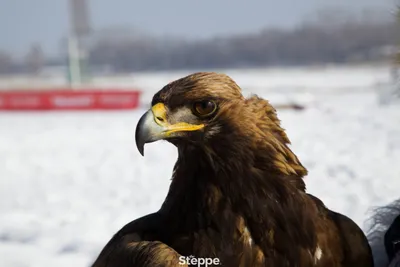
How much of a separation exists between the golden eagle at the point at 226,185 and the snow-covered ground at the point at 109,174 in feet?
0.61

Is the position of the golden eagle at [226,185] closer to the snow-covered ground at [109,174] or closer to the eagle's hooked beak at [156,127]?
the eagle's hooked beak at [156,127]

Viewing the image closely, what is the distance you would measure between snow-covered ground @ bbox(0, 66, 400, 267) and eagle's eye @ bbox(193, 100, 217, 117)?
206 millimetres

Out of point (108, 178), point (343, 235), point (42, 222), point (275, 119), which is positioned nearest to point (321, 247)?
point (343, 235)

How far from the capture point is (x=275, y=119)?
1.65 meters

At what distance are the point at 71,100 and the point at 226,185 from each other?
43.6ft

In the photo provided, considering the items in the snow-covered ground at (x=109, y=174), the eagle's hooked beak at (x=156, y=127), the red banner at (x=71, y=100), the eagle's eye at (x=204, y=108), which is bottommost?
the snow-covered ground at (x=109, y=174)

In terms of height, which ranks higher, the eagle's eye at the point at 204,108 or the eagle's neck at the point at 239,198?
the eagle's eye at the point at 204,108

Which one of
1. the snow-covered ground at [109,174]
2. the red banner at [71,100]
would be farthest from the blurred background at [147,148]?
the red banner at [71,100]

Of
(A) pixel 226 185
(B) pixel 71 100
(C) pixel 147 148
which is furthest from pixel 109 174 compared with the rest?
(B) pixel 71 100

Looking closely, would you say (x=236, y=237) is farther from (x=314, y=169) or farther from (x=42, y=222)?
(x=314, y=169)

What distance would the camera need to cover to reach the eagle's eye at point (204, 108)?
1.52 metres

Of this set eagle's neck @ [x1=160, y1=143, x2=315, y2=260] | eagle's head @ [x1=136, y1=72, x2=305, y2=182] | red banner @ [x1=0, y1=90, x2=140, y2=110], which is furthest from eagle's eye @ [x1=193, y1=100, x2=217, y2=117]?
red banner @ [x1=0, y1=90, x2=140, y2=110]

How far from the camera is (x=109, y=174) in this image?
6055mm

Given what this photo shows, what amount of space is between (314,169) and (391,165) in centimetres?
85
